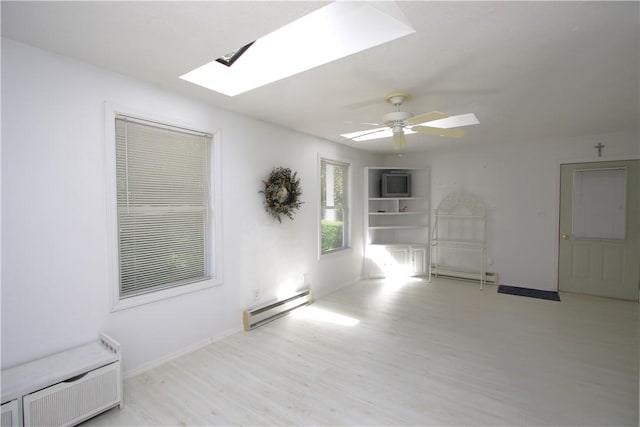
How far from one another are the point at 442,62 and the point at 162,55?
1946 mm

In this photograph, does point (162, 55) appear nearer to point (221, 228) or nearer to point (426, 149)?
point (221, 228)

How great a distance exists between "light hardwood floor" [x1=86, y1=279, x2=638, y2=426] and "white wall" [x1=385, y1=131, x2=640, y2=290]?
1.15 metres

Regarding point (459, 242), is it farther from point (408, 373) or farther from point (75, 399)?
point (75, 399)

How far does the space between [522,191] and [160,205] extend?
5339 millimetres

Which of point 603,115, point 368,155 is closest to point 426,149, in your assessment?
point 368,155

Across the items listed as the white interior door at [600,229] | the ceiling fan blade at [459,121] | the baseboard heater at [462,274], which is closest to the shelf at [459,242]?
the baseboard heater at [462,274]

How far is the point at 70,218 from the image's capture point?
7.05 ft

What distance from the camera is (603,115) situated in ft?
11.3

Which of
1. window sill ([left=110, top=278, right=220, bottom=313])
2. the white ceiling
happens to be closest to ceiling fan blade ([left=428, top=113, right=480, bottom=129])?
the white ceiling

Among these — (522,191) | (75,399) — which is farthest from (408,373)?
(522,191)

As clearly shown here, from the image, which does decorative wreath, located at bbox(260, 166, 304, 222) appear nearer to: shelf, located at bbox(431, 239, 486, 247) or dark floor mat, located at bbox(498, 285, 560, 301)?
shelf, located at bbox(431, 239, 486, 247)

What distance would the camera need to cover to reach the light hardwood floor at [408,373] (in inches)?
80.6

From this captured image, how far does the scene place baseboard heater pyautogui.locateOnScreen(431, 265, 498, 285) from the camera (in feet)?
17.2

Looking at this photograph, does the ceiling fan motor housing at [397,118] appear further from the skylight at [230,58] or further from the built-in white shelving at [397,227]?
the built-in white shelving at [397,227]
